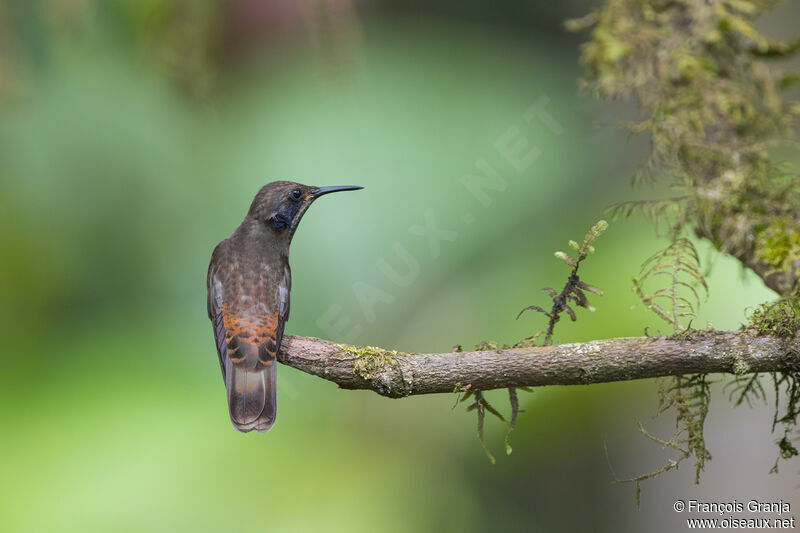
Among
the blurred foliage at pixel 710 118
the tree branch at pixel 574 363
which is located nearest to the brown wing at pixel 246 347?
the tree branch at pixel 574 363

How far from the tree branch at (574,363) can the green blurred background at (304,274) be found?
143cm

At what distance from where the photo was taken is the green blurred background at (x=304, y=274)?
3.27m

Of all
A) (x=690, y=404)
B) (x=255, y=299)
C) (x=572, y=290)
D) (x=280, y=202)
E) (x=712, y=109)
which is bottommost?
(x=690, y=404)

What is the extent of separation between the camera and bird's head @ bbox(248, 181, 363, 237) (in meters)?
2.62

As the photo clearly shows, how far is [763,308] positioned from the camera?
1729 millimetres

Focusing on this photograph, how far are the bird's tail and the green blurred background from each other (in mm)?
1153

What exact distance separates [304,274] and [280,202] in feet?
4.11

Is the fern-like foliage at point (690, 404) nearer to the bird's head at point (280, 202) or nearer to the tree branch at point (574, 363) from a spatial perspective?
the tree branch at point (574, 363)

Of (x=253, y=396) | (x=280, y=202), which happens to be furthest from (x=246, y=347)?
(x=280, y=202)

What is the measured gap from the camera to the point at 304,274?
12.6 ft

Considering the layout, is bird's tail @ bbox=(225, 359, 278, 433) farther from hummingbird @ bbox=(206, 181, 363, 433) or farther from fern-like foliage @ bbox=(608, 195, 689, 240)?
fern-like foliage @ bbox=(608, 195, 689, 240)

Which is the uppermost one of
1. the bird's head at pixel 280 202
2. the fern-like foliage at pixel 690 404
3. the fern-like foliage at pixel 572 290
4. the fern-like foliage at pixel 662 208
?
the bird's head at pixel 280 202

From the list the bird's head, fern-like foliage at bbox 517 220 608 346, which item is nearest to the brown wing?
the bird's head

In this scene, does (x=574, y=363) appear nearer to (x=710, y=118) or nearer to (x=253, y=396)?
(x=253, y=396)
